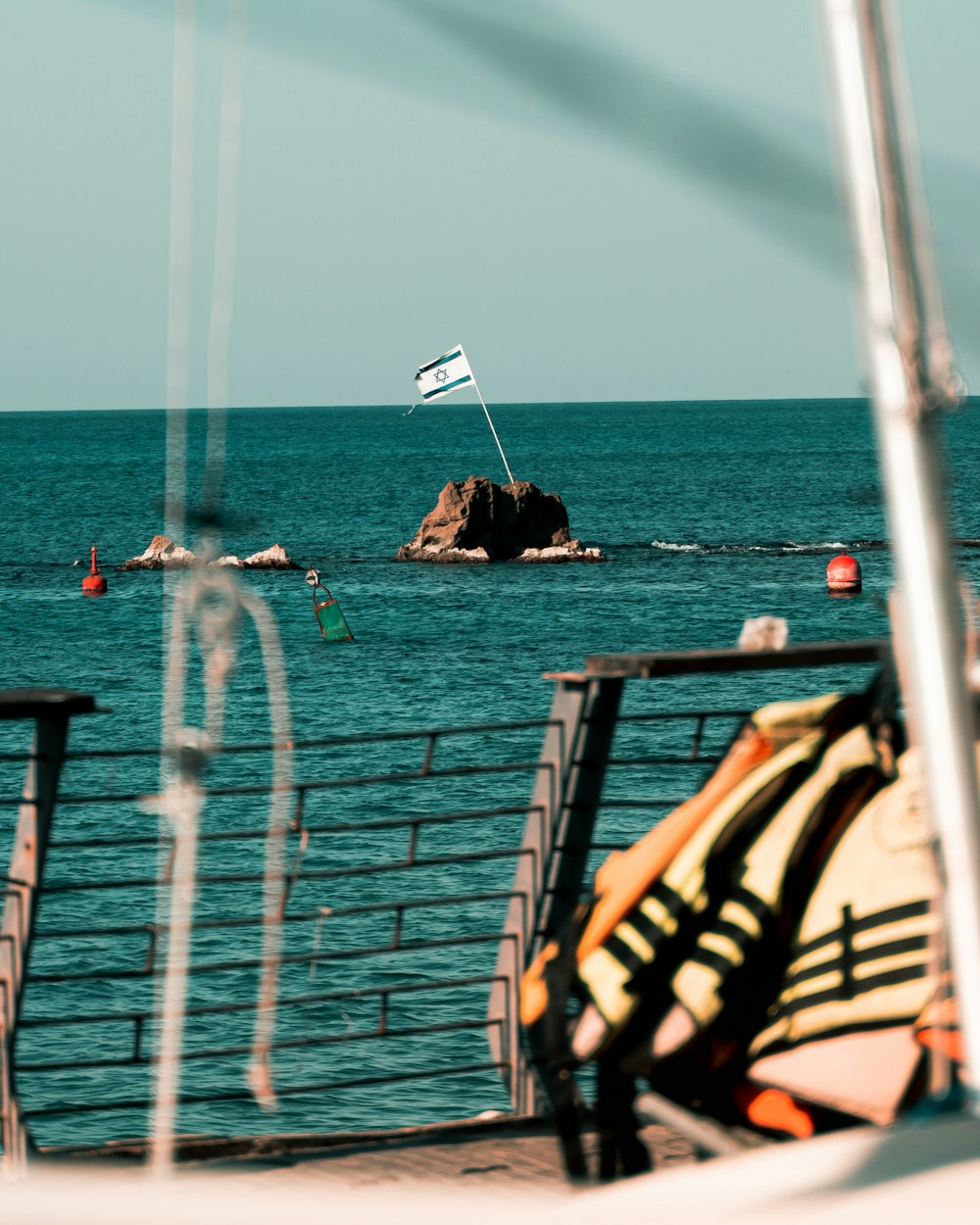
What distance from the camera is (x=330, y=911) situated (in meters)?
3.75

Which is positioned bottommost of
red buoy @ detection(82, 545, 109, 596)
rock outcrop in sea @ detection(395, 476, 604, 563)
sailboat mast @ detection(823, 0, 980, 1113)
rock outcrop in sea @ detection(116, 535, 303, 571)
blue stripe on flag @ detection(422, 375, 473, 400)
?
sailboat mast @ detection(823, 0, 980, 1113)

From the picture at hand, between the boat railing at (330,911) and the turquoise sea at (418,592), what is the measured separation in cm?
46

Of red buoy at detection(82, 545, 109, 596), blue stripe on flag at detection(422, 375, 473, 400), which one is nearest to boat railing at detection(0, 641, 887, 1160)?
blue stripe on flag at detection(422, 375, 473, 400)

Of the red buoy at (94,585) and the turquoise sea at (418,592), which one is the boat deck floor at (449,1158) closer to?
the turquoise sea at (418,592)

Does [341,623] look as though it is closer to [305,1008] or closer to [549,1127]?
[305,1008]

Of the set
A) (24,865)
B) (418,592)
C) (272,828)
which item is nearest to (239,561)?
(418,592)

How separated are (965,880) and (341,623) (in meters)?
49.9

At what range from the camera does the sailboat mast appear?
1944 mm

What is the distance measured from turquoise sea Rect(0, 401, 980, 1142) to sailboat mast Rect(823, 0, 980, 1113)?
1295 mm

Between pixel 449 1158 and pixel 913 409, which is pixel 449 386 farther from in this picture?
pixel 913 409

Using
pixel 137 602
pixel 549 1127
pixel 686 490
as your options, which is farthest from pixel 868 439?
pixel 549 1127

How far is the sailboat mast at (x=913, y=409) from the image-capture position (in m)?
1.94

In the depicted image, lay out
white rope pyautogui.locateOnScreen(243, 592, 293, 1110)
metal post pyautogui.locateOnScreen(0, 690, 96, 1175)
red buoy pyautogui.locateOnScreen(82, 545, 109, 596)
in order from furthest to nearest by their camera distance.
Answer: red buoy pyautogui.locateOnScreen(82, 545, 109, 596)
metal post pyautogui.locateOnScreen(0, 690, 96, 1175)
white rope pyautogui.locateOnScreen(243, 592, 293, 1110)

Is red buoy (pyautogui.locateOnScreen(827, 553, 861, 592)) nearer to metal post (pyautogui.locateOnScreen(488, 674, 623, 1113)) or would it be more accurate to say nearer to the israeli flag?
the israeli flag
